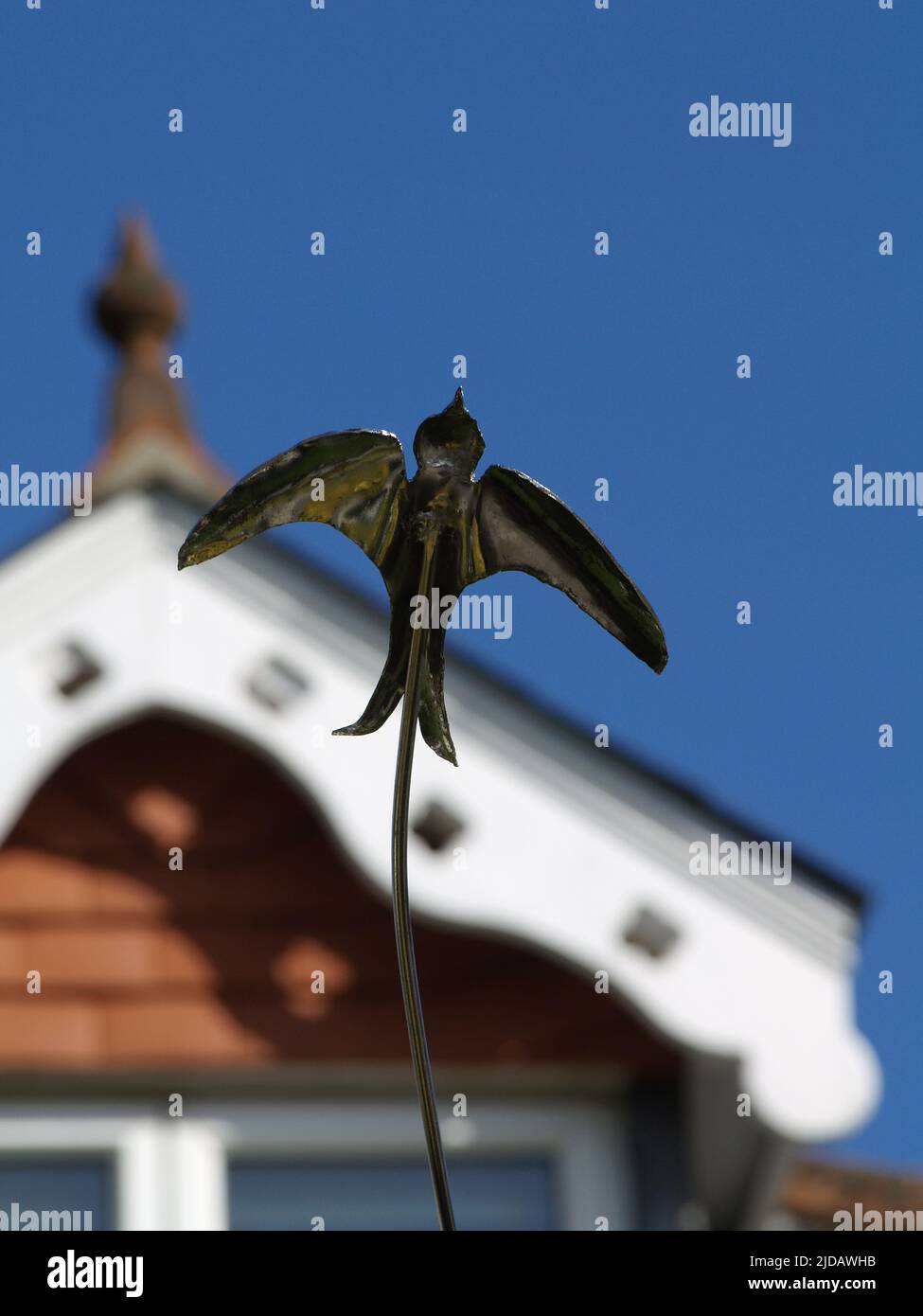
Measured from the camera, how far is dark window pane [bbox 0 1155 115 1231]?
15.5 ft

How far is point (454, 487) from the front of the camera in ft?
6.75

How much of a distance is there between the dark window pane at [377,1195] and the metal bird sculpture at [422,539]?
110 inches

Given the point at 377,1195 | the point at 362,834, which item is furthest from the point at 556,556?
the point at 377,1195

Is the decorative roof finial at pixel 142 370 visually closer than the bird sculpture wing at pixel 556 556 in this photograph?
No

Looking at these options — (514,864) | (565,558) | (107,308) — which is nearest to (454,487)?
(565,558)

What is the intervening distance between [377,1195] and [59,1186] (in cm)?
56

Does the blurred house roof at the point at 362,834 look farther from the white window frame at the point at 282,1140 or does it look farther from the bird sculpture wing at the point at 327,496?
the bird sculpture wing at the point at 327,496

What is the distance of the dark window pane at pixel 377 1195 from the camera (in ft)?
15.8

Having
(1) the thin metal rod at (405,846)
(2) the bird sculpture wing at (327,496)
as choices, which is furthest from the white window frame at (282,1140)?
(2) the bird sculpture wing at (327,496)

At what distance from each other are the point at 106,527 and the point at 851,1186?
2186mm

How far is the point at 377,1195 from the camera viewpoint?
15.9ft

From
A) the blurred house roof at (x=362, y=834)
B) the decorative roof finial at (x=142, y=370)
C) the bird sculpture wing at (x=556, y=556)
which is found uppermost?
the decorative roof finial at (x=142, y=370)

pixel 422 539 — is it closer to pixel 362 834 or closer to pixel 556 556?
pixel 556 556

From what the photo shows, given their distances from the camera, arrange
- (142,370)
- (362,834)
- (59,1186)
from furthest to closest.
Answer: (142,370) → (362,834) → (59,1186)
